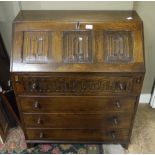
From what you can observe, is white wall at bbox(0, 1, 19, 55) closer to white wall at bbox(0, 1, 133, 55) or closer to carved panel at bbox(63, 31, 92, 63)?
white wall at bbox(0, 1, 133, 55)

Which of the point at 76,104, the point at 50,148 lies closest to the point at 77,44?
the point at 76,104

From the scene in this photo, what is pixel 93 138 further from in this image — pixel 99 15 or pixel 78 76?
pixel 99 15

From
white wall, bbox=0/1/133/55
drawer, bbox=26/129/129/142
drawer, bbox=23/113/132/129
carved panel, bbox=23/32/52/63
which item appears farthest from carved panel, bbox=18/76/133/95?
white wall, bbox=0/1/133/55

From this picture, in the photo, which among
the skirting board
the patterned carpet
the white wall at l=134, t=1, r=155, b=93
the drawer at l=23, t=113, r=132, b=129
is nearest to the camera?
the drawer at l=23, t=113, r=132, b=129

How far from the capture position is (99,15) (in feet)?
4.93

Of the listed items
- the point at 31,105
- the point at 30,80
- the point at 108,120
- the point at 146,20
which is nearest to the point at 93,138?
the point at 108,120

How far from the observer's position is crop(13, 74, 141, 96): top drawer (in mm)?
1325

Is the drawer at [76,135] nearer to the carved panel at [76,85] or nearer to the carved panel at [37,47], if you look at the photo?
the carved panel at [76,85]

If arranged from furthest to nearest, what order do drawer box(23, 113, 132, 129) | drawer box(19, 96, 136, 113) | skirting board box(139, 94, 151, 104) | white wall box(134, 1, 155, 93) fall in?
skirting board box(139, 94, 151, 104) → white wall box(134, 1, 155, 93) → drawer box(23, 113, 132, 129) → drawer box(19, 96, 136, 113)

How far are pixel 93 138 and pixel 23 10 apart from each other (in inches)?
45.9

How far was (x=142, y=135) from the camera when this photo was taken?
1.93 meters

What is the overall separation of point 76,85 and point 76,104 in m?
0.17

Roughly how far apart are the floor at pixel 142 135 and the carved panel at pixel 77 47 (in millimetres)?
912

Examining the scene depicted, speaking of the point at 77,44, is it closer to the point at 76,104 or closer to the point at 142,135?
the point at 76,104
